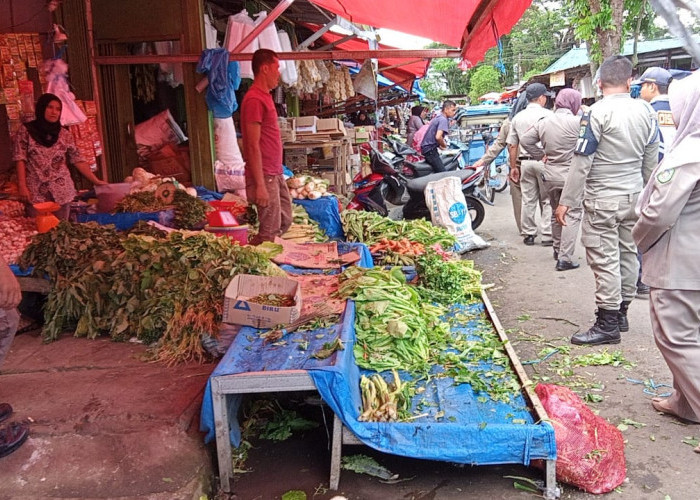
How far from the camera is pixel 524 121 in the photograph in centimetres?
816

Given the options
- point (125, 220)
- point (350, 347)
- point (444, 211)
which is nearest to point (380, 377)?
point (350, 347)

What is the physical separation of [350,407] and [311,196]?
4618 mm

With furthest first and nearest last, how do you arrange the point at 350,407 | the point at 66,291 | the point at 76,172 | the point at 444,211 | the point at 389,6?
the point at 444,211 → the point at 76,172 → the point at 389,6 → the point at 66,291 → the point at 350,407

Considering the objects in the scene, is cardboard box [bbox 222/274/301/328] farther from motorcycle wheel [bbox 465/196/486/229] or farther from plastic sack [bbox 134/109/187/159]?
motorcycle wheel [bbox 465/196/486/229]

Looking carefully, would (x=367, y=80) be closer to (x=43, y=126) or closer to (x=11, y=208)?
(x=43, y=126)

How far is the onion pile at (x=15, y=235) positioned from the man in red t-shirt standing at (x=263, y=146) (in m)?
1.97

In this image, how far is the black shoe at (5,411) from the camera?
311cm

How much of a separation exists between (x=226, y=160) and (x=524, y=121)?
4.10 meters

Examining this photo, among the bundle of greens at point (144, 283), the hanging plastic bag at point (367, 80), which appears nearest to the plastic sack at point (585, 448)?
the bundle of greens at point (144, 283)

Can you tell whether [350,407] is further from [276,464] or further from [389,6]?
[389,6]

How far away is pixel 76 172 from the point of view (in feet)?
23.6

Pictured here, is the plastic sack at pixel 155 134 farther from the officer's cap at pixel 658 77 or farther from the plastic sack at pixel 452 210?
the officer's cap at pixel 658 77

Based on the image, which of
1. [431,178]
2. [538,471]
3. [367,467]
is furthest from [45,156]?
[431,178]

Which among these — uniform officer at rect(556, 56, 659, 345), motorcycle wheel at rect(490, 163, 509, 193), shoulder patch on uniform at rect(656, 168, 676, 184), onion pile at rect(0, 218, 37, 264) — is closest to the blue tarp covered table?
shoulder patch on uniform at rect(656, 168, 676, 184)
